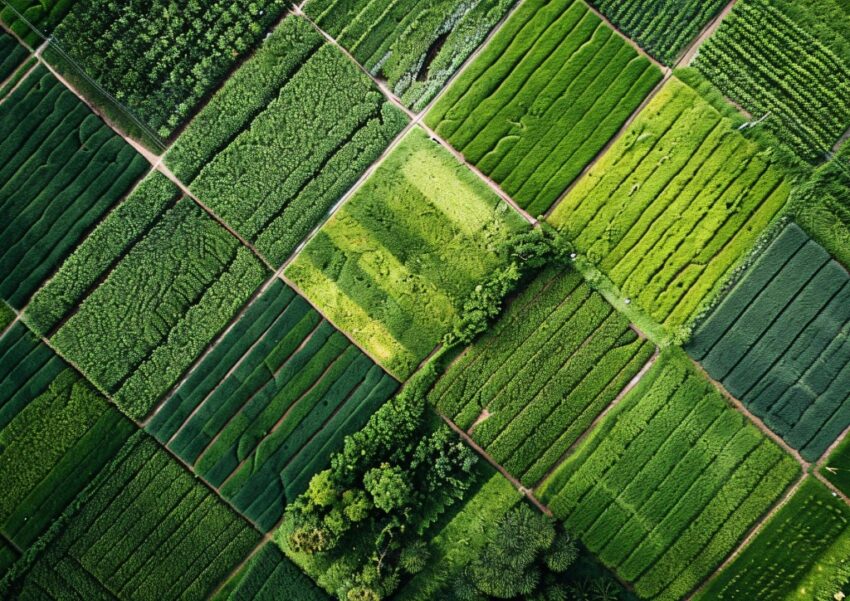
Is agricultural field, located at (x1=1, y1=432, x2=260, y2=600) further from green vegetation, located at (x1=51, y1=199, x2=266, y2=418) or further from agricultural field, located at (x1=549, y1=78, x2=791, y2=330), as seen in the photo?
agricultural field, located at (x1=549, y1=78, x2=791, y2=330)

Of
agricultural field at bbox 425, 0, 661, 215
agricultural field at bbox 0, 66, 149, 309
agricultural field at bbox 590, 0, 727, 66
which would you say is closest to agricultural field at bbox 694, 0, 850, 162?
agricultural field at bbox 590, 0, 727, 66

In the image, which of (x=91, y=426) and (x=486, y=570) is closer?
(x=486, y=570)

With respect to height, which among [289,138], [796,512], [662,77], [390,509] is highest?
[662,77]

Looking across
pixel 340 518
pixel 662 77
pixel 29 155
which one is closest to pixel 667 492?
pixel 340 518

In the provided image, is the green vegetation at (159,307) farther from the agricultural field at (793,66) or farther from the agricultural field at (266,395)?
the agricultural field at (793,66)

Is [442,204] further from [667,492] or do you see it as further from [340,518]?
[667,492]

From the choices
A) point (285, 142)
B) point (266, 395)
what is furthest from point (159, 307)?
point (285, 142)
